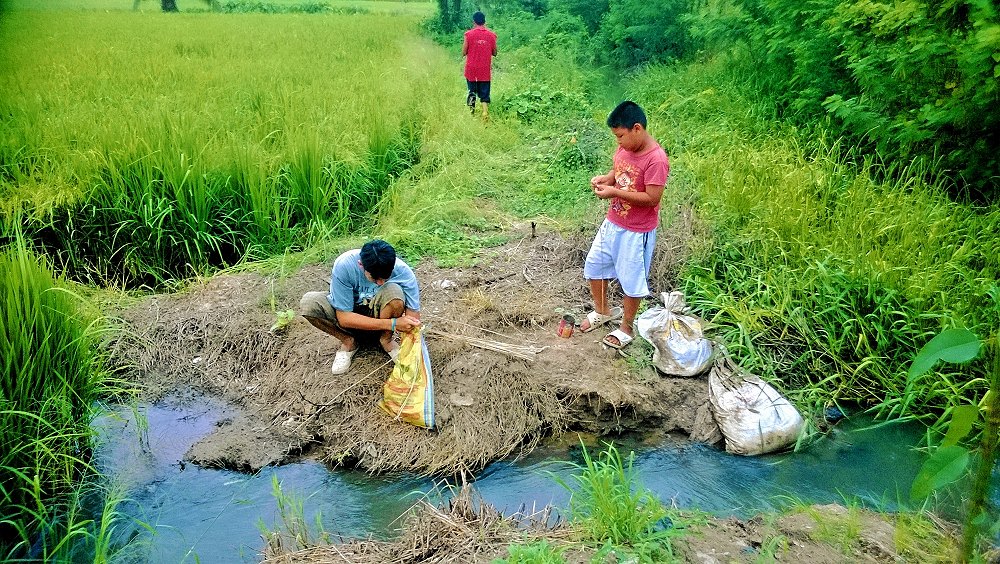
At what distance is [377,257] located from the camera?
3.60m

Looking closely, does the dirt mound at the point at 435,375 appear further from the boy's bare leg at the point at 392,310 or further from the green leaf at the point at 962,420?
the green leaf at the point at 962,420

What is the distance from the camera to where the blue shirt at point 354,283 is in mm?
3859

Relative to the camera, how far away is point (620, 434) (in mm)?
3994

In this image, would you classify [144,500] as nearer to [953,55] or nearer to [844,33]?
[953,55]

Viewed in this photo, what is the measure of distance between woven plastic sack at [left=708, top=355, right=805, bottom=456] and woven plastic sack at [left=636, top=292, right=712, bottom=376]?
225 mm

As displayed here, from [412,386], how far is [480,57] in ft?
20.6

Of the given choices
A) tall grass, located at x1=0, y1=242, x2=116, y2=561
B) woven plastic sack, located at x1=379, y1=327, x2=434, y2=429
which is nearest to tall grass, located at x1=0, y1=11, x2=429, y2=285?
tall grass, located at x1=0, y1=242, x2=116, y2=561

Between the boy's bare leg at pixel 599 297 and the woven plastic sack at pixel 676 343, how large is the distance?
1.12ft

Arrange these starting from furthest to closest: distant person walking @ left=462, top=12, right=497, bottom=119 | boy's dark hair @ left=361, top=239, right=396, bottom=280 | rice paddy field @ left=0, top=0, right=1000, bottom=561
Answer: distant person walking @ left=462, top=12, right=497, bottom=119 → rice paddy field @ left=0, top=0, right=1000, bottom=561 → boy's dark hair @ left=361, top=239, right=396, bottom=280

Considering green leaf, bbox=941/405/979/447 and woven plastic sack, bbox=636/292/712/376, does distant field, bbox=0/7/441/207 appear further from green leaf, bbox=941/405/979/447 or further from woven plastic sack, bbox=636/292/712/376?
green leaf, bbox=941/405/979/447

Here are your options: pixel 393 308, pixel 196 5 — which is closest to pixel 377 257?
pixel 393 308

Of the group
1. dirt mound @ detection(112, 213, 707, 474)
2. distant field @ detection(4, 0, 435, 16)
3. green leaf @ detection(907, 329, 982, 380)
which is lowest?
dirt mound @ detection(112, 213, 707, 474)

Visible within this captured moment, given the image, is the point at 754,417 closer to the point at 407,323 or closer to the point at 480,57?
the point at 407,323

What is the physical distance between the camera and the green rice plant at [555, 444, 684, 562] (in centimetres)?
272
